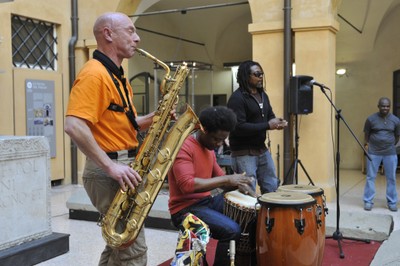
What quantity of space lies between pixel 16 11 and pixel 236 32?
6.44 meters

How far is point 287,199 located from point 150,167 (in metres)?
1.03

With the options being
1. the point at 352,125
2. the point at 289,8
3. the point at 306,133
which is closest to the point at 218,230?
the point at 306,133

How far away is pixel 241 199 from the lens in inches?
135

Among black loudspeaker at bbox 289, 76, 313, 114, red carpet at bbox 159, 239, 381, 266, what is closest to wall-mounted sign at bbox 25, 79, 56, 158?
black loudspeaker at bbox 289, 76, 313, 114

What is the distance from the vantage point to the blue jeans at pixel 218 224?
10.6 ft

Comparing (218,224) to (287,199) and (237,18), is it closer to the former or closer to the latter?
(287,199)

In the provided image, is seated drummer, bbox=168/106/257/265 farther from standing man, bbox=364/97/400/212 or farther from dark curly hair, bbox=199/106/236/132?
standing man, bbox=364/97/400/212

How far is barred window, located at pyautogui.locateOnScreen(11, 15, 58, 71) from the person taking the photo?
321 inches

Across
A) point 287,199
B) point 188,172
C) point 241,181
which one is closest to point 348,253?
point 287,199

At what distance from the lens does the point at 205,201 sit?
3453 millimetres

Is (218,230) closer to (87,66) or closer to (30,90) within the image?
(87,66)

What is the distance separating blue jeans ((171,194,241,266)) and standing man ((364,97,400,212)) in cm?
386

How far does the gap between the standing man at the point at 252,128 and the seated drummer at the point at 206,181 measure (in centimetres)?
82

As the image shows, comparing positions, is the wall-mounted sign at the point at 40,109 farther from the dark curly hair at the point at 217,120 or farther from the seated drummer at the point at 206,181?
the dark curly hair at the point at 217,120
